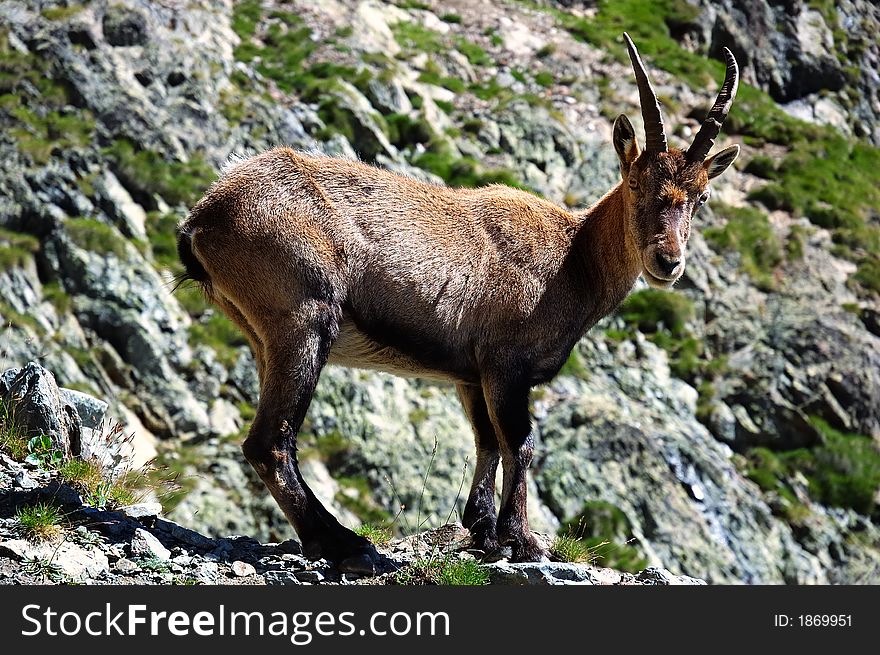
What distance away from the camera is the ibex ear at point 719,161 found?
1005cm

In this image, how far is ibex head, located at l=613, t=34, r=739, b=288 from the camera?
9336 millimetres

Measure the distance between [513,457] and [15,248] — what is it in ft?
50.3

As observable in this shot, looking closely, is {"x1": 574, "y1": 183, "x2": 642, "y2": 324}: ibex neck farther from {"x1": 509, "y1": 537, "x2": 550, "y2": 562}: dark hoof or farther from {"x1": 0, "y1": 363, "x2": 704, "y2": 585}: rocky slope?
{"x1": 0, "y1": 363, "x2": 704, "y2": 585}: rocky slope

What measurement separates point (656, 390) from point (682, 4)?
27695mm

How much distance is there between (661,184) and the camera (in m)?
9.65

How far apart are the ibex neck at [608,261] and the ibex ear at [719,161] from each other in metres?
0.87

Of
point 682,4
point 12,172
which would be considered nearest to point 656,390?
point 12,172

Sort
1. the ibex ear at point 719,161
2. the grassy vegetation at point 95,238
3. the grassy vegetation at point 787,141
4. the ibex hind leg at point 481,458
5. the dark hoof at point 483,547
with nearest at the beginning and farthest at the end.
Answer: the dark hoof at point 483,547
the ibex hind leg at point 481,458
the ibex ear at point 719,161
the grassy vegetation at point 95,238
the grassy vegetation at point 787,141

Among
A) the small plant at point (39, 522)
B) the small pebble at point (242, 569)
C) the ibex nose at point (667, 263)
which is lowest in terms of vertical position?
the small pebble at point (242, 569)

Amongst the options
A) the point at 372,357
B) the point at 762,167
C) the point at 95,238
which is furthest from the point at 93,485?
the point at 762,167

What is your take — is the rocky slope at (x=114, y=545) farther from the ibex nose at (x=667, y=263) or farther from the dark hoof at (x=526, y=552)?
the ibex nose at (x=667, y=263)

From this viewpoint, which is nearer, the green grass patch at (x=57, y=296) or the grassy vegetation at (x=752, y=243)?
the green grass patch at (x=57, y=296)

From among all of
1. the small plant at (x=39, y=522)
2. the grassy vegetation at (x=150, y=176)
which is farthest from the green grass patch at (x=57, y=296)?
the small plant at (x=39, y=522)

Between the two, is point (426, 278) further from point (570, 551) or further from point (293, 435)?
point (570, 551)
